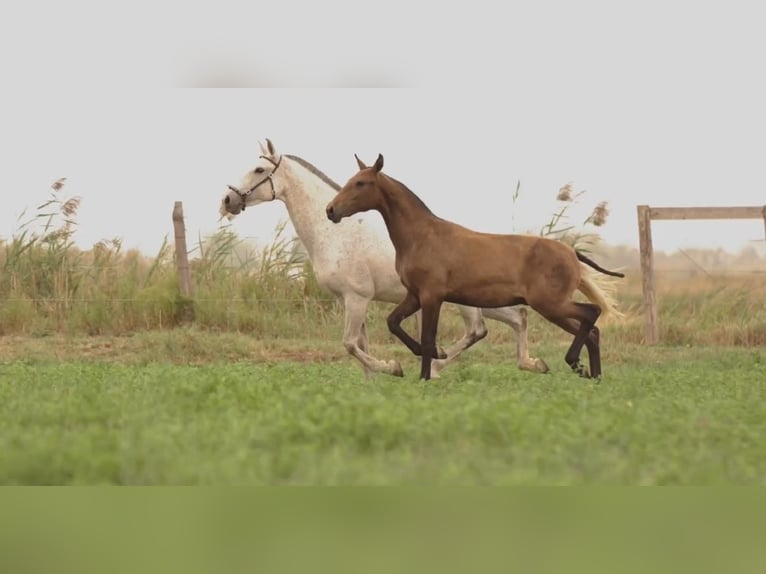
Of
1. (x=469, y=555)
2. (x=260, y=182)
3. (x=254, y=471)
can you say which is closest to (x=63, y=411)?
(x=254, y=471)

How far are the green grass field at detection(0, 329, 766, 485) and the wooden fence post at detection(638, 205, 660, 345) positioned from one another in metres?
8.18

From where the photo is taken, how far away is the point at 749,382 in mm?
12555

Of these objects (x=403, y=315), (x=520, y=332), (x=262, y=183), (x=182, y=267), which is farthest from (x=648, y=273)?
(x=403, y=315)

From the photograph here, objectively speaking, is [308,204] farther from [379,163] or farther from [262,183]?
[379,163]

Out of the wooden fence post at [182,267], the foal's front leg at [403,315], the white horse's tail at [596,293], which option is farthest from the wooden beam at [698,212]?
the foal's front leg at [403,315]

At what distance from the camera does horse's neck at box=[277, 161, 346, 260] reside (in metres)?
14.1

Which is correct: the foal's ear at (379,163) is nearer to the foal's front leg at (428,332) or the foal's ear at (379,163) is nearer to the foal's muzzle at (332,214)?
the foal's muzzle at (332,214)

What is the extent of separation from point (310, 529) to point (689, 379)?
890 centimetres

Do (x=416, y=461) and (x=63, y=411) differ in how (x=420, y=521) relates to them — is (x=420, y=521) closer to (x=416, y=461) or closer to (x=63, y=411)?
(x=416, y=461)

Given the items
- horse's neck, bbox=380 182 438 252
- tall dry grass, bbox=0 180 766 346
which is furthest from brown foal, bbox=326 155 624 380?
tall dry grass, bbox=0 180 766 346

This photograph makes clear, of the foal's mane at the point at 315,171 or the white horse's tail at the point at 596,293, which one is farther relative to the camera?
the foal's mane at the point at 315,171

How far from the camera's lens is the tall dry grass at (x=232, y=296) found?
20125mm

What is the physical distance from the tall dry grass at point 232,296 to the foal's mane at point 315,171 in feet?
18.2

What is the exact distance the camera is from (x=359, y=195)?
1267 cm
